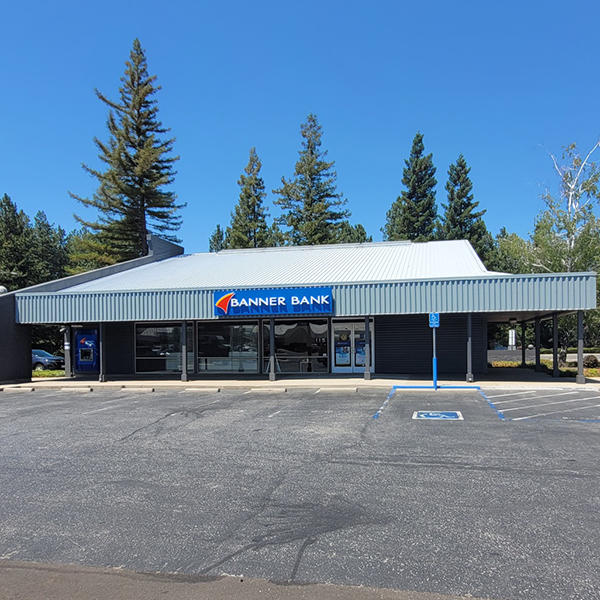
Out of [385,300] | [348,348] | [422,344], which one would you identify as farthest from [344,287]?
[422,344]

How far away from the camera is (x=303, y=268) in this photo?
2467 cm

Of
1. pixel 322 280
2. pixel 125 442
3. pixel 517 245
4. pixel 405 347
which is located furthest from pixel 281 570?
pixel 517 245

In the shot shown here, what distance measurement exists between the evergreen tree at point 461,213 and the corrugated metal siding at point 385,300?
3433 cm

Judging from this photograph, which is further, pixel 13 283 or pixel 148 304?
pixel 13 283

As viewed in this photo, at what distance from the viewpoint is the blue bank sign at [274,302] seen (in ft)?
64.6

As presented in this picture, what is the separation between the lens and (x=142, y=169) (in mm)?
39938

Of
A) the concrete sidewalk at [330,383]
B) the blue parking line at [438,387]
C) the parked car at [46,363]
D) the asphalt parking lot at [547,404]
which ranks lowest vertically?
the parked car at [46,363]

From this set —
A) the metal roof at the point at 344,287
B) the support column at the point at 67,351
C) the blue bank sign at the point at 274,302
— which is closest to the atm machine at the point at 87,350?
the support column at the point at 67,351

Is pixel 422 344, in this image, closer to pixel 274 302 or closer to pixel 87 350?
pixel 274 302

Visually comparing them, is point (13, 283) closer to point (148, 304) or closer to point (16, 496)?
point (148, 304)

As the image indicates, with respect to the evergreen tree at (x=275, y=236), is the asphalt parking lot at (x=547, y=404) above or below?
below

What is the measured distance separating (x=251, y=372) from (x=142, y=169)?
23.0 meters

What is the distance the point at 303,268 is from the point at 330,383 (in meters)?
7.40

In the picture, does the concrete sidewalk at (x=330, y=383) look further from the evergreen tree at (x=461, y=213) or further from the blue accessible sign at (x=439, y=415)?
the evergreen tree at (x=461, y=213)
